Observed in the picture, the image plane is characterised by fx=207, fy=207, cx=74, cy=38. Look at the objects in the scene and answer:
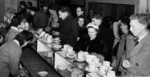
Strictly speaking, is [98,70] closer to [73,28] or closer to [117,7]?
[73,28]

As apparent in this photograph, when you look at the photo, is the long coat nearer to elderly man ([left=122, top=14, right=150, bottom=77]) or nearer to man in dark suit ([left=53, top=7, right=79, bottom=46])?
man in dark suit ([left=53, top=7, right=79, bottom=46])

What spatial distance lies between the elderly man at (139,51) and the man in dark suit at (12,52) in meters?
1.55

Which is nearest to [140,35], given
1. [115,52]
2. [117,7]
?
[115,52]

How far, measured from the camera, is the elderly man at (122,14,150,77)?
208 centimetres

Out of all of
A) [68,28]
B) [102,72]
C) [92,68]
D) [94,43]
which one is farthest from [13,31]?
[102,72]

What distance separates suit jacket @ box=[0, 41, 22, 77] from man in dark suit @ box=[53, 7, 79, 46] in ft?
3.25

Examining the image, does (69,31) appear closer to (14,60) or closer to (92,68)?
(14,60)

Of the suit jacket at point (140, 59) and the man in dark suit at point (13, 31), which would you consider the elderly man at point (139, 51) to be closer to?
the suit jacket at point (140, 59)

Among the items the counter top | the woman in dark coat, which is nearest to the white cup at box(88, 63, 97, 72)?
the woman in dark coat

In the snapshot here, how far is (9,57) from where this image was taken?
303 cm

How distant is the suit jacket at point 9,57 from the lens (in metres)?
2.99

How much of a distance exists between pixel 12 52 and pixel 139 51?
1.78 meters

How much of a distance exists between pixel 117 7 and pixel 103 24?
9.70ft

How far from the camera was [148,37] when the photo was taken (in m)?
2.13
